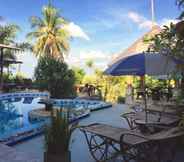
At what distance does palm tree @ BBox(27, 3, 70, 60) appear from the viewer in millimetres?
27109

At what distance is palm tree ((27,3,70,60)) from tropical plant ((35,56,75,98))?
1093cm

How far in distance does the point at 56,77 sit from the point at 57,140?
11.5 meters

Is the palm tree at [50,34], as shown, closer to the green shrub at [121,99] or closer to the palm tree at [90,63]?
the palm tree at [90,63]

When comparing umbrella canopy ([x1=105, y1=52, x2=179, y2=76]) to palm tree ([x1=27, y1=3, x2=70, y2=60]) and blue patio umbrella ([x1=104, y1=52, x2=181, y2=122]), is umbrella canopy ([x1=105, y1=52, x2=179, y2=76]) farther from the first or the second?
palm tree ([x1=27, y1=3, x2=70, y2=60])

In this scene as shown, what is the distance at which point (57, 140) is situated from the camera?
394cm

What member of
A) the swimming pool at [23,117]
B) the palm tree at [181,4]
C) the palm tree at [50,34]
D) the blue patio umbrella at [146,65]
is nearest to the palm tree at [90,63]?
the swimming pool at [23,117]

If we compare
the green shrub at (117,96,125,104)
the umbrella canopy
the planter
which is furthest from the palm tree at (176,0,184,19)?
the green shrub at (117,96,125,104)

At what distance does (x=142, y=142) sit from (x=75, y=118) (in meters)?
4.97

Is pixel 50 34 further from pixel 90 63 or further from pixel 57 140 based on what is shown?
pixel 57 140

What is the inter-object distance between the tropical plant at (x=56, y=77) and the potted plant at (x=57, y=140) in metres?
11.4

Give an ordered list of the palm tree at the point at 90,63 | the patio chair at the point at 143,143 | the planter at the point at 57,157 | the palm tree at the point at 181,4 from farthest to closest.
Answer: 1. the palm tree at the point at 90,63
2. the planter at the point at 57,157
3. the patio chair at the point at 143,143
4. the palm tree at the point at 181,4

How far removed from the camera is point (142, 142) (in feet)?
12.1

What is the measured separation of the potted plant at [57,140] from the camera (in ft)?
12.9

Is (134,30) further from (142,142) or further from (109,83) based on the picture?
(142,142)
